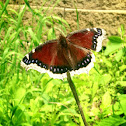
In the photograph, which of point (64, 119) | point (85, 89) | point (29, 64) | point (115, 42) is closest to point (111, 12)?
point (85, 89)

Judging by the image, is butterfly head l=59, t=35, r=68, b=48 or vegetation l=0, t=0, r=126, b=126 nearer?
butterfly head l=59, t=35, r=68, b=48

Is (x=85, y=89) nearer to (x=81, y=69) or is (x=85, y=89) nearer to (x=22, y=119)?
(x=22, y=119)

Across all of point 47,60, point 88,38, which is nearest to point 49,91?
point 47,60

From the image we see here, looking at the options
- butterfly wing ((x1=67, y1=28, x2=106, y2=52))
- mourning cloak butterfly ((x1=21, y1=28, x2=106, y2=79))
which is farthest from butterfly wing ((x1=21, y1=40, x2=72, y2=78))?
butterfly wing ((x1=67, y1=28, x2=106, y2=52))

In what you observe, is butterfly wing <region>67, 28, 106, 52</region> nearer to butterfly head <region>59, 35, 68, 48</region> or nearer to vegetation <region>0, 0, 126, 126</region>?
butterfly head <region>59, 35, 68, 48</region>

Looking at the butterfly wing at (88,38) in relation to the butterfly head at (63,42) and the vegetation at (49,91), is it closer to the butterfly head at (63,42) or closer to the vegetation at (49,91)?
the butterfly head at (63,42)

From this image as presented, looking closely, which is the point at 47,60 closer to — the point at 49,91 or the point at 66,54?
the point at 66,54
